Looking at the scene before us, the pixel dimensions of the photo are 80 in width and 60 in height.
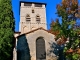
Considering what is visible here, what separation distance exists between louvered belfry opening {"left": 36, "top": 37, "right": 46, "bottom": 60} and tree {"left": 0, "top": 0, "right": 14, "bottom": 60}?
20.9ft

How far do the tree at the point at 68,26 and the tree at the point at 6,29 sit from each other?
473 cm

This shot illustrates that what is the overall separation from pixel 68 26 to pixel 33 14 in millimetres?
32155

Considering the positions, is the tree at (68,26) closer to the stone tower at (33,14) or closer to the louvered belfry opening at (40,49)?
the louvered belfry opening at (40,49)

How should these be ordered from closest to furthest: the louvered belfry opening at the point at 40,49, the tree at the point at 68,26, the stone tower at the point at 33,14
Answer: the tree at the point at 68,26
the louvered belfry opening at the point at 40,49
the stone tower at the point at 33,14

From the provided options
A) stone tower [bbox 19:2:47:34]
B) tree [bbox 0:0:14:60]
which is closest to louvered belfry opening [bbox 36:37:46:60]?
tree [bbox 0:0:14:60]

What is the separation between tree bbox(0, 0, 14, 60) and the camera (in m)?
20.7

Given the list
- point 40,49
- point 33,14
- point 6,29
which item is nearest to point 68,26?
point 6,29

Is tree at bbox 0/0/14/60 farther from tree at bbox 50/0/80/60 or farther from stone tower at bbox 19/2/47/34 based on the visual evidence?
stone tower at bbox 19/2/47/34

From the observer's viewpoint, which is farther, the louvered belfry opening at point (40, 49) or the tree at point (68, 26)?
the louvered belfry opening at point (40, 49)

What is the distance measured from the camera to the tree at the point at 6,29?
2074 cm

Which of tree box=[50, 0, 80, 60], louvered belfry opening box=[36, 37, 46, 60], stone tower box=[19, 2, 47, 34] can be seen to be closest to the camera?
tree box=[50, 0, 80, 60]

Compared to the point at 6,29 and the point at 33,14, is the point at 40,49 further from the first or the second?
the point at 33,14

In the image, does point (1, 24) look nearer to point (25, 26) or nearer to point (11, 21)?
point (11, 21)

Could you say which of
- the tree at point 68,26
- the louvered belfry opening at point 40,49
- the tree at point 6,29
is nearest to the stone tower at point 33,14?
the louvered belfry opening at point 40,49
